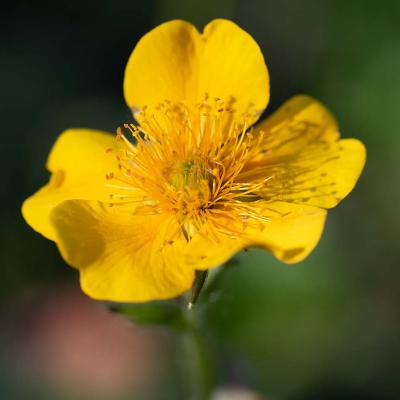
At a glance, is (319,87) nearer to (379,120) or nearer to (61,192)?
(379,120)

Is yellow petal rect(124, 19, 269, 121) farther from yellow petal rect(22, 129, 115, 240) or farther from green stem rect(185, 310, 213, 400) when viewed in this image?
green stem rect(185, 310, 213, 400)

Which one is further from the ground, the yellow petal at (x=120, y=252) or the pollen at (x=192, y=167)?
the pollen at (x=192, y=167)

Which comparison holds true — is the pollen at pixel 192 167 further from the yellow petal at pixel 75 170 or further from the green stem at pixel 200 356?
the green stem at pixel 200 356

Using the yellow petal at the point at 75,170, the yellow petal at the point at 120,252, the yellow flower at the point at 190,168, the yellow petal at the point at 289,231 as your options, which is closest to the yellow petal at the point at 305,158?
the yellow flower at the point at 190,168

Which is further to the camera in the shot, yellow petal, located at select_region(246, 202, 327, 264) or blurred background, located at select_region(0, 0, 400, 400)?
blurred background, located at select_region(0, 0, 400, 400)

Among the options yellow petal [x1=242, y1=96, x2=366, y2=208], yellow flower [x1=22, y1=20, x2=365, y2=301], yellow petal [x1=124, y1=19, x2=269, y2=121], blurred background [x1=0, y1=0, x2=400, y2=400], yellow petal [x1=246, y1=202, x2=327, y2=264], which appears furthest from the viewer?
blurred background [x1=0, y1=0, x2=400, y2=400]

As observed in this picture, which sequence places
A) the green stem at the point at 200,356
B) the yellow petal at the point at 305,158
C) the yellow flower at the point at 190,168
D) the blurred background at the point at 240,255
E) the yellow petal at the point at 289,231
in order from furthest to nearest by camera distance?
the blurred background at the point at 240,255 < the green stem at the point at 200,356 < the yellow petal at the point at 305,158 < the yellow flower at the point at 190,168 < the yellow petal at the point at 289,231

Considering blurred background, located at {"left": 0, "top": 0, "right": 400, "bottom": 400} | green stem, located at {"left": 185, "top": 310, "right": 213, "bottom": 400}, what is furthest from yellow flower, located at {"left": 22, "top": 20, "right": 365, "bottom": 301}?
blurred background, located at {"left": 0, "top": 0, "right": 400, "bottom": 400}

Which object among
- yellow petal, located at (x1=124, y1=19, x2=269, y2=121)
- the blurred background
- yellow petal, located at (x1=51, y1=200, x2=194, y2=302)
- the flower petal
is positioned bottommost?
the blurred background

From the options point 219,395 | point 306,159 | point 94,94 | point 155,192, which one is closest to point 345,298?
point 219,395
